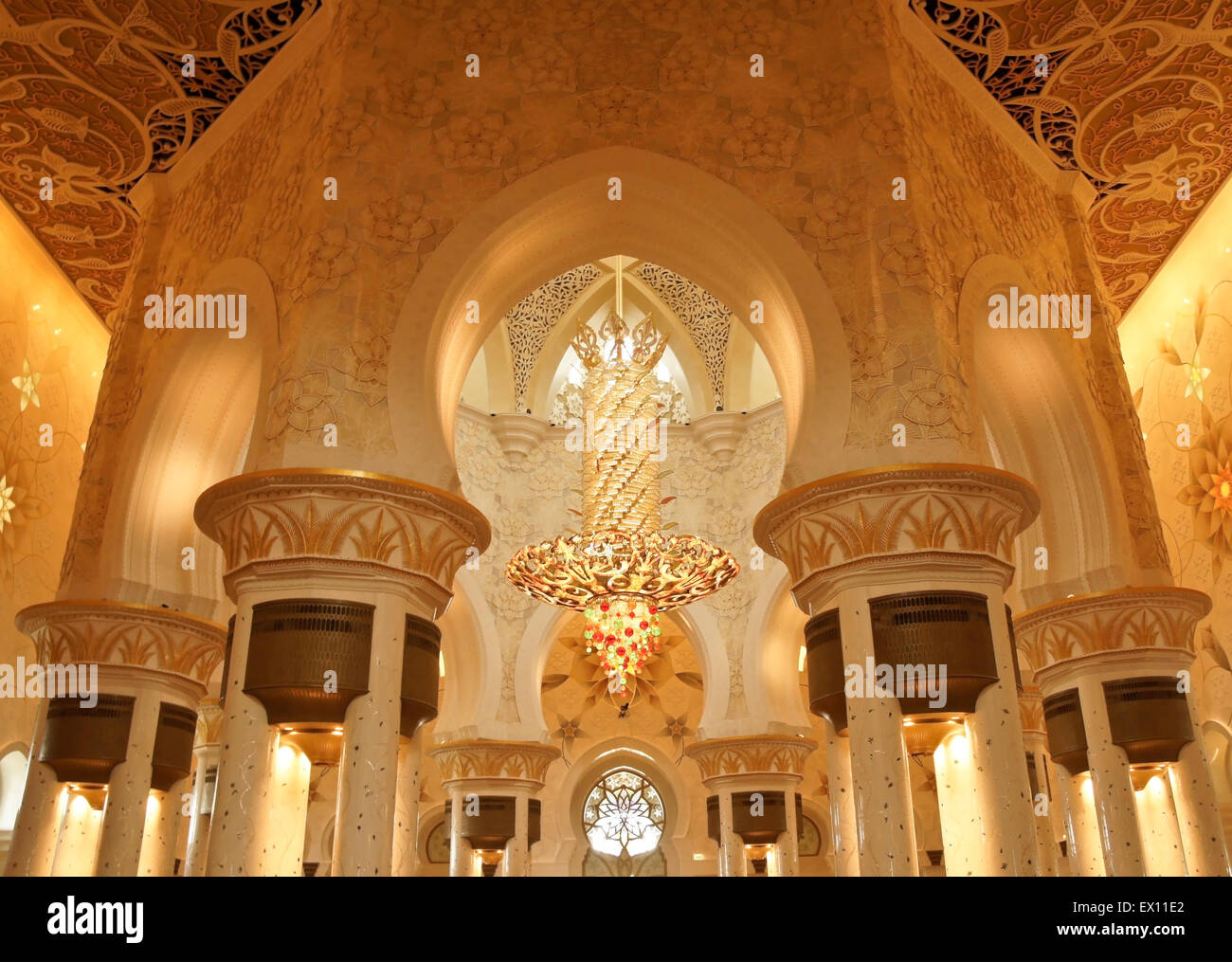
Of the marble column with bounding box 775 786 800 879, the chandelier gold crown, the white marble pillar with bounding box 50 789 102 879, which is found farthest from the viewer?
the marble column with bounding box 775 786 800 879

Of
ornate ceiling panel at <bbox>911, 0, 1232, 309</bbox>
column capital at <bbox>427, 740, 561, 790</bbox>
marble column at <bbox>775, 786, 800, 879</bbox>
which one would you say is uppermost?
ornate ceiling panel at <bbox>911, 0, 1232, 309</bbox>

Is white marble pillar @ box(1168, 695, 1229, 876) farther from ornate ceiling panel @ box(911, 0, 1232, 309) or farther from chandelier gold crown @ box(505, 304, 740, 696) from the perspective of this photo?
chandelier gold crown @ box(505, 304, 740, 696)

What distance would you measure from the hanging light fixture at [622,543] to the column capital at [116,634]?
3.61 m

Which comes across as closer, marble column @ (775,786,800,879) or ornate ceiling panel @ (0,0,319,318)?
ornate ceiling panel @ (0,0,319,318)

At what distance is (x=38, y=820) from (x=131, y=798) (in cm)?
48

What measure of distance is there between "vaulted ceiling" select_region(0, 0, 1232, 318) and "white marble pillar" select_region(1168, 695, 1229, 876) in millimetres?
3902

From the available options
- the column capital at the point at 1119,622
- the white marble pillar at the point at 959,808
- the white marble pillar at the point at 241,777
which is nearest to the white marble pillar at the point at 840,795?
the white marble pillar at the point at 959,808

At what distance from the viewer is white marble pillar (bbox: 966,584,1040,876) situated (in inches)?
174

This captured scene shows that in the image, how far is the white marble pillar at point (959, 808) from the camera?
4.54 metres

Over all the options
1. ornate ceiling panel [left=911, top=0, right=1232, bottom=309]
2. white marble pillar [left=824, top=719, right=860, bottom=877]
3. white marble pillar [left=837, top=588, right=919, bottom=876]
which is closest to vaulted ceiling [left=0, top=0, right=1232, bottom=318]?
ornate ceiling panel [left=911, top=0, right=1232, bottom=309]

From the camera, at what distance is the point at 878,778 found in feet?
14.7

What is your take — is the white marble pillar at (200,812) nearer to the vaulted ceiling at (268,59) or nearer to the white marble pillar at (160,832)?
the white marble pillar at (160,832)
